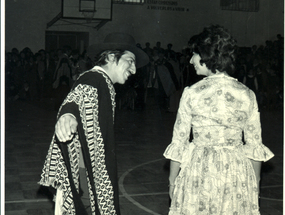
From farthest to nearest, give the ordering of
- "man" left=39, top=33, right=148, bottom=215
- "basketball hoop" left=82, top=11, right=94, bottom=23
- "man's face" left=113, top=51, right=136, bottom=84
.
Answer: "basketball hoop" left=82, top=11, right=94, bottom=23, "man's face" left=113, top=51, right=136, bottom=84, "man" left=39, top=33, right=148, bottom=215

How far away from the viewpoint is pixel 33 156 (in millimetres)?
6336

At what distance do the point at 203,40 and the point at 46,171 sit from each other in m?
1.33

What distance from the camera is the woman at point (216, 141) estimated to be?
91.4 inches

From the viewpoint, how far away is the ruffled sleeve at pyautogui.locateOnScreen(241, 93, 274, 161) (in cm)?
237

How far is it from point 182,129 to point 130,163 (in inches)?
149

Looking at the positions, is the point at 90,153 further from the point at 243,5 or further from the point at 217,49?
the point at 243,5

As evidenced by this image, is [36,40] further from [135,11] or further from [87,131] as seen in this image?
[87,131]

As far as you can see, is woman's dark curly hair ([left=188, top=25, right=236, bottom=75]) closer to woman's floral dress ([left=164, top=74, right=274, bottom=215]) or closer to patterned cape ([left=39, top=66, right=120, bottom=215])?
woman's floral dress ([left=164, top=74, right=274, bottom=215])

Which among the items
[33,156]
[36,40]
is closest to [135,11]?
[36,40]

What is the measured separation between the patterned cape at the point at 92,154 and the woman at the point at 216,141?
492mm

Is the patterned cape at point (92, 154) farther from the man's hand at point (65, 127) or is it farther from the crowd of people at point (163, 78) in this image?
the crowd of people at point (163, 78)

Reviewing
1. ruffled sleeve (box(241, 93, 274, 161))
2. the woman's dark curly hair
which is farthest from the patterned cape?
ruffled sleeve (box(241, 93, 274, 161))

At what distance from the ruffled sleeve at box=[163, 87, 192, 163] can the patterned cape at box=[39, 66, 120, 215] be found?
1.70ft

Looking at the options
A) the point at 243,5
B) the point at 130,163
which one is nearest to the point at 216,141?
the point at 130,163
